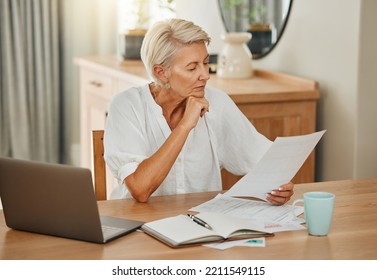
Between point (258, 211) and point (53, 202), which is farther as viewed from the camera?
point (258, 211)

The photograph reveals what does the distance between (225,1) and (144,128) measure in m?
1.78

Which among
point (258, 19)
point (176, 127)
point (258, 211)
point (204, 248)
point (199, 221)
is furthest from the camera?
point (258, 19)

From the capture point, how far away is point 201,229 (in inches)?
70.7

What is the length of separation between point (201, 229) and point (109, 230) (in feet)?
0.73

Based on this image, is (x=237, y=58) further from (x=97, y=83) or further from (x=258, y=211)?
(x=258, y=211)

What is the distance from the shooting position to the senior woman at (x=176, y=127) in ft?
7.40

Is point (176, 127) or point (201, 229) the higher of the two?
point (176, 127)

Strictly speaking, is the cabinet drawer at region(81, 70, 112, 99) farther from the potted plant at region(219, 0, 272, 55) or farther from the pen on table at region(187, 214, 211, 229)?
the pen on table at region(187, 214, 211, 229)

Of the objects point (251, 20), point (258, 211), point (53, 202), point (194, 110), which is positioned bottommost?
point (258, 211)

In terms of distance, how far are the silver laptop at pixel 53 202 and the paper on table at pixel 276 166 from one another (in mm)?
366

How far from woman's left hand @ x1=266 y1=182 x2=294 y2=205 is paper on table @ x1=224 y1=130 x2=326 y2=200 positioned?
15 millimetres

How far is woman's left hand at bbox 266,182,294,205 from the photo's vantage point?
83.6 inches

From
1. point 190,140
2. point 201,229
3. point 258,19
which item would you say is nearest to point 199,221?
point 201,229

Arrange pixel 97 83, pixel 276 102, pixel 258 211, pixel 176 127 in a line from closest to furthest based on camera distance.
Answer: pixel 258 211, pixel 176 127, pixel 276 102, pixel 97 83
